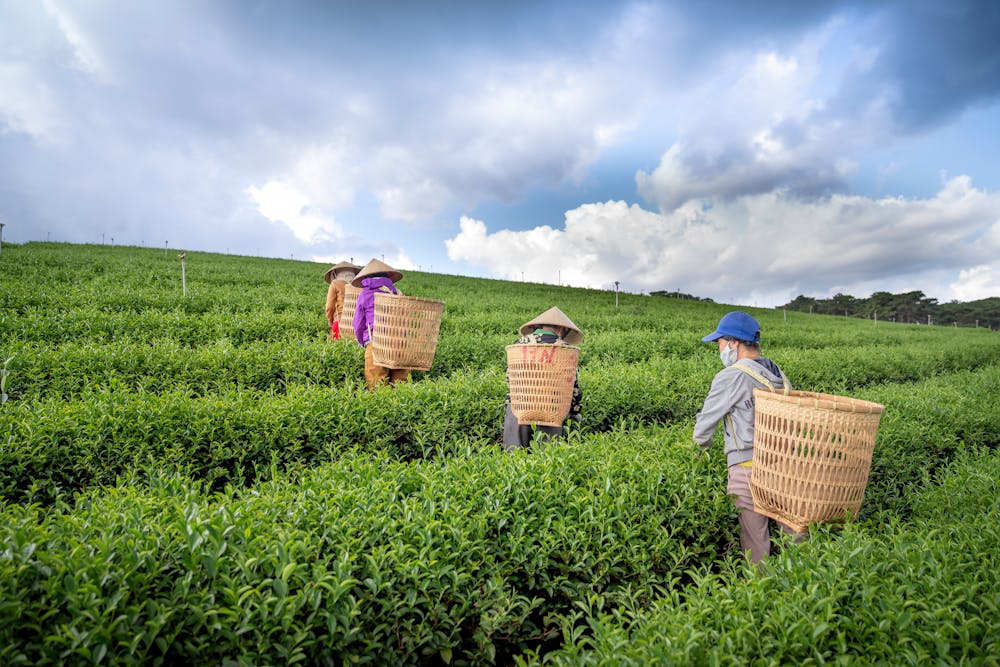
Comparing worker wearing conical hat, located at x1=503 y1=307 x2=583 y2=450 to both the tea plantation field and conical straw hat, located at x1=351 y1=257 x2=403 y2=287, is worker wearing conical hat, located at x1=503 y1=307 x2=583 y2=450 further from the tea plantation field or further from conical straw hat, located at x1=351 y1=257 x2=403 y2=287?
conical straw hat, located at x1=351 y1=257 x2=403 y2=287

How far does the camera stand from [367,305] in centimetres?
653

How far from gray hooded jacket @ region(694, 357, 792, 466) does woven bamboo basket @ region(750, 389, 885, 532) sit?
40 cm

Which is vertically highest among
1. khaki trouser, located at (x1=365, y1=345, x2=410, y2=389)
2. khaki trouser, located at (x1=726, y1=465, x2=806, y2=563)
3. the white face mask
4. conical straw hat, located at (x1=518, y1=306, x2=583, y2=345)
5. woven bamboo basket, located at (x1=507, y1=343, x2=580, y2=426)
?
conical straw hat, located at (x1=518, y1=306, x2=583, y2=345)

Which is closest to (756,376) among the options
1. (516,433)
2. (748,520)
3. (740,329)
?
(740,329)

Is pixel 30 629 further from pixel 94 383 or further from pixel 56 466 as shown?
pixel 94 383

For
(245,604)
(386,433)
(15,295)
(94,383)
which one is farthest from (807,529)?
(15,295)

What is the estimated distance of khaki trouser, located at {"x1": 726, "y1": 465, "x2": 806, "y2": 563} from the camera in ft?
11.9

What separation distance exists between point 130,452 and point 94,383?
2.24 m

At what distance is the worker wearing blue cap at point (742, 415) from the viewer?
143 inches

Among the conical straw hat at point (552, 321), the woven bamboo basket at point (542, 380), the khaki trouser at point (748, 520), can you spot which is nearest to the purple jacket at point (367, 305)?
the conical straw hat at point (552, 321)

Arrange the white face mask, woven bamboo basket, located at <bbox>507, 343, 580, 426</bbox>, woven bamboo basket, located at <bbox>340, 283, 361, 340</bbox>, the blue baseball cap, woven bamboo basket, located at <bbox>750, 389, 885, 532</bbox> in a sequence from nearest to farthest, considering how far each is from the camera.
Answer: woven bamboo basket, located at <bbox>750, 389, 885, 532</bbox> → the blue baseball cap → the white face mask → woven bamboo basket, located at <bbox>507, 343, 580, 426</bbox> → woven bamboo basket, located at <bbox>340, 283, 361, 340</bbox>

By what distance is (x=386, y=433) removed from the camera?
5348mm

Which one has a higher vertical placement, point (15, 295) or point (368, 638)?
point (15, 295)

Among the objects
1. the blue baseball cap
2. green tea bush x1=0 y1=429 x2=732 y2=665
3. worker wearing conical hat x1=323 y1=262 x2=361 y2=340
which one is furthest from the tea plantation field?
worker wearing conical hat x1=323 y1=262 x2=361 y2=340
